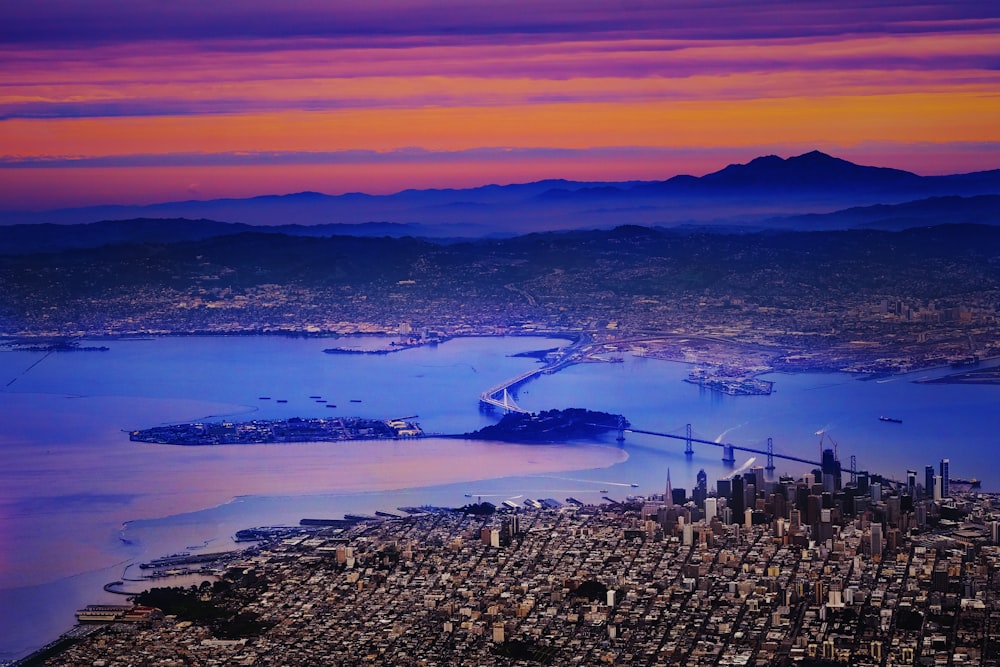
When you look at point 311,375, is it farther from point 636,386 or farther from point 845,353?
point 845,353

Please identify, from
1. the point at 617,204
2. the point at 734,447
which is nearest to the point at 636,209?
the point at 617,204

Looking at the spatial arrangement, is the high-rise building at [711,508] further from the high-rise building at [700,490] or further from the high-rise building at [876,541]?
the high-rise building at [876,541]

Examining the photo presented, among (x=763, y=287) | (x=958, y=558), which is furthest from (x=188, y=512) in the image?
(x=763, y=287)

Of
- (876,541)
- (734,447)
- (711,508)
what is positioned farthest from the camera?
(734,447)

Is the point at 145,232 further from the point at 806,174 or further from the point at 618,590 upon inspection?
the point at 618,590

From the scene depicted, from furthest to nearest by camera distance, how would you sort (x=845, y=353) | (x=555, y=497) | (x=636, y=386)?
1. (x=845, y=353)
2. (x=636, y=386)
3. (x=555, y=497)

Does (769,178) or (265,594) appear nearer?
(265,594)

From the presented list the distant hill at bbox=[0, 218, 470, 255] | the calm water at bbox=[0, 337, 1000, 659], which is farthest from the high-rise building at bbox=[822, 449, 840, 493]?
the distant hill at bbox=[0, 218, 470, 255]
